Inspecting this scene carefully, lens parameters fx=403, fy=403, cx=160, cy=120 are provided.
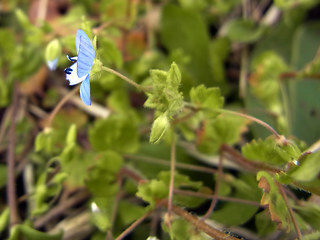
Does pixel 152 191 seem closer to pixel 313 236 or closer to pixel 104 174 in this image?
pixel 104 174

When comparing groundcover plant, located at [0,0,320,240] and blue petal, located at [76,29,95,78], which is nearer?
blue petal, located at [76,29,95,78]

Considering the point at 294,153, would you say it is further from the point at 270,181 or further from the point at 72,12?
the point at 72,12

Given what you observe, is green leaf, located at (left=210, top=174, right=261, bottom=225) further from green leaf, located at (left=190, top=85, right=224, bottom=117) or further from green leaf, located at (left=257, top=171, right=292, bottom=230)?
green leaf, located at (left=190, top=85, right=224, bottom=117)

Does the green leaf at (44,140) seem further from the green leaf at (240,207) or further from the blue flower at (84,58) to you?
the green leaf at (240,207)

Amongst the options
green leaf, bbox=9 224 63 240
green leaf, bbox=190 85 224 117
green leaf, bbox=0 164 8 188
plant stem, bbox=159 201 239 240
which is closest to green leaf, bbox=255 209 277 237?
plant stem, bbox=159 201 239 240

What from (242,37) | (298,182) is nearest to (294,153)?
(298,182)

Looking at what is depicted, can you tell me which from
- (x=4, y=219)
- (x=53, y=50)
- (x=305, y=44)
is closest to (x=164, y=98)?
(x=53, y=50)
